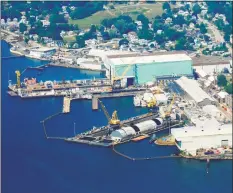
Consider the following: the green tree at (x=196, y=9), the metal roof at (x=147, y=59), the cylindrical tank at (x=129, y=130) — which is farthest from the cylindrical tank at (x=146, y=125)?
the green tree at (x=196, y=9)

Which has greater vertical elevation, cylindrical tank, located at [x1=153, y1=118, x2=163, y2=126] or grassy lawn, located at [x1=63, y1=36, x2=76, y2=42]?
grassy lawn, located at [x1=63, y1=36, x2=76, y2=42]

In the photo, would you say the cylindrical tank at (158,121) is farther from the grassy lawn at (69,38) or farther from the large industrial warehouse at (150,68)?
the grassy lawn at (69,38)

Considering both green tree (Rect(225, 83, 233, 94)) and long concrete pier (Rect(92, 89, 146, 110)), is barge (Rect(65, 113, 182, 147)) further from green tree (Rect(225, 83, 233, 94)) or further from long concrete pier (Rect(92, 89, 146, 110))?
long concrete pier (Rect(92, 89, 146, 110))

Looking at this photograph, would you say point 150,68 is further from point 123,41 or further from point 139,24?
point 139,24

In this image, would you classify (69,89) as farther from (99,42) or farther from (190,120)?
(99,42)

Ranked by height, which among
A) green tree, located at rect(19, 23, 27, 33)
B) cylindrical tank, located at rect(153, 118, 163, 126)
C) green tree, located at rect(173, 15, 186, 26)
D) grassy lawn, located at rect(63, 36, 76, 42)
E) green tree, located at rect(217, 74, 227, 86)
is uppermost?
green tree, located at rect(173, 15, 186, 26)

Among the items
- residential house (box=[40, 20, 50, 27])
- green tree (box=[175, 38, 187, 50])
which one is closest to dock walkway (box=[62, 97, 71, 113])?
green tree (box=[175, 38, 187, 50])
